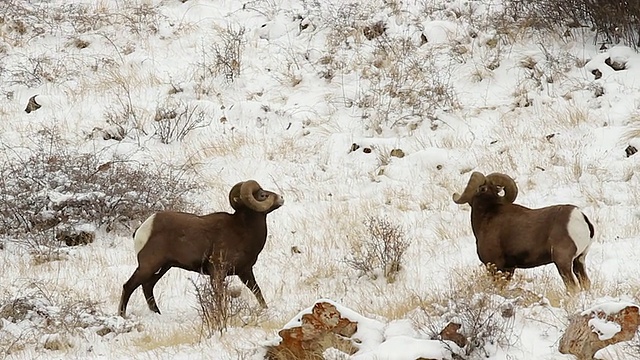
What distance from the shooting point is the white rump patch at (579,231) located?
696 centimetres

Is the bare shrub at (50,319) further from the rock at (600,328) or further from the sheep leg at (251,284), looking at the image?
the rock at (600,328)

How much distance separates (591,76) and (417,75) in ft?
9.01

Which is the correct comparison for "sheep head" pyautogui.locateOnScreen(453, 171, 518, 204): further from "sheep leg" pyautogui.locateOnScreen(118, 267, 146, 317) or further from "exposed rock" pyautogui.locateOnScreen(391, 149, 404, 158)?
"exposed rock" pyautogui.locateOnScreen(391, 149, 404, 158)

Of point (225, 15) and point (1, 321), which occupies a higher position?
point (225, 15)

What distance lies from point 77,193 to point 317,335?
20.6 feet

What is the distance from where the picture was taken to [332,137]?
1345 cm

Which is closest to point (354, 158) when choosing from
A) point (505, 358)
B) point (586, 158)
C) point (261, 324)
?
point (586, 158)

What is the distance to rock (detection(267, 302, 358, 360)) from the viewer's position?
18.5 ft

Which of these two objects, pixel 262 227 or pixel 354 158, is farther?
pixel 354 158

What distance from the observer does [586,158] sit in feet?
38.5

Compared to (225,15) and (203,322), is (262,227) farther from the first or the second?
(225,15)

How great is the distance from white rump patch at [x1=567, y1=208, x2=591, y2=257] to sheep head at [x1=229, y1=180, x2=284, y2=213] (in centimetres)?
254

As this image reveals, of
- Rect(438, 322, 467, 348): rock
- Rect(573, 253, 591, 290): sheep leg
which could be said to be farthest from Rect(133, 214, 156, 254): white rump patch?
Rect(573, 253, 591, 290): sheep leg

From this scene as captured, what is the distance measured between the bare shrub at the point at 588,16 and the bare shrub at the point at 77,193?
710 centimetres
